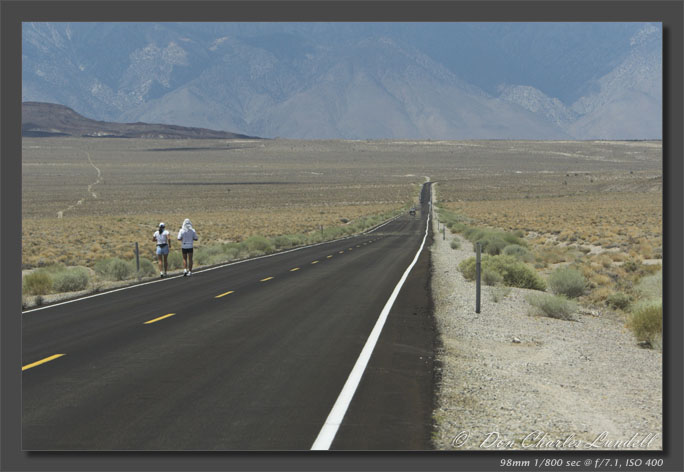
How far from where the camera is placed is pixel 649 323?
1200 cm

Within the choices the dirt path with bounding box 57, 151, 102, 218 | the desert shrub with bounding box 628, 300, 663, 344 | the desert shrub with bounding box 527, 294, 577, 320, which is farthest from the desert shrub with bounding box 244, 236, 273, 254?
the dirt path with bounding box 57, 151, 102, 218

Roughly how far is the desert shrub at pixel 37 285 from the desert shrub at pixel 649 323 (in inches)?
611

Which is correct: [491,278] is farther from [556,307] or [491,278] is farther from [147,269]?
[147,269]

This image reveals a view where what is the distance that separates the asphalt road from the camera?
6.11 m

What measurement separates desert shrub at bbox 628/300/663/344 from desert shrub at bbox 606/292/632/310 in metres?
4.60

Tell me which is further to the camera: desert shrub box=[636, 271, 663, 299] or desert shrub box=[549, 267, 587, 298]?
desert shrub box=[549, 267, 587, 298]

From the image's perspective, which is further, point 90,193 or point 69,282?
point 90,193

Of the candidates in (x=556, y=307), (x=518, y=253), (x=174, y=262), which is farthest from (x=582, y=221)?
(x=556, y=307)

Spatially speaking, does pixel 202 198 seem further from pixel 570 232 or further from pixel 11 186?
pixel 11 186

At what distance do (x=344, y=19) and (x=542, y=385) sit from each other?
519 centimetres

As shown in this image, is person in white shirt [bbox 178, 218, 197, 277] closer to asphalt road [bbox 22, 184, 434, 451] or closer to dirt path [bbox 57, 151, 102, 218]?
asphalt road [bbox 22, 184, 434, 451]

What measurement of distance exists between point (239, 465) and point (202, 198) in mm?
106869

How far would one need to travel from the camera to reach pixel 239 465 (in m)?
4.62

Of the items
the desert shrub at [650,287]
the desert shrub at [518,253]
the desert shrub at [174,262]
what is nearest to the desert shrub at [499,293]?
the desert shrub at [650,287]
